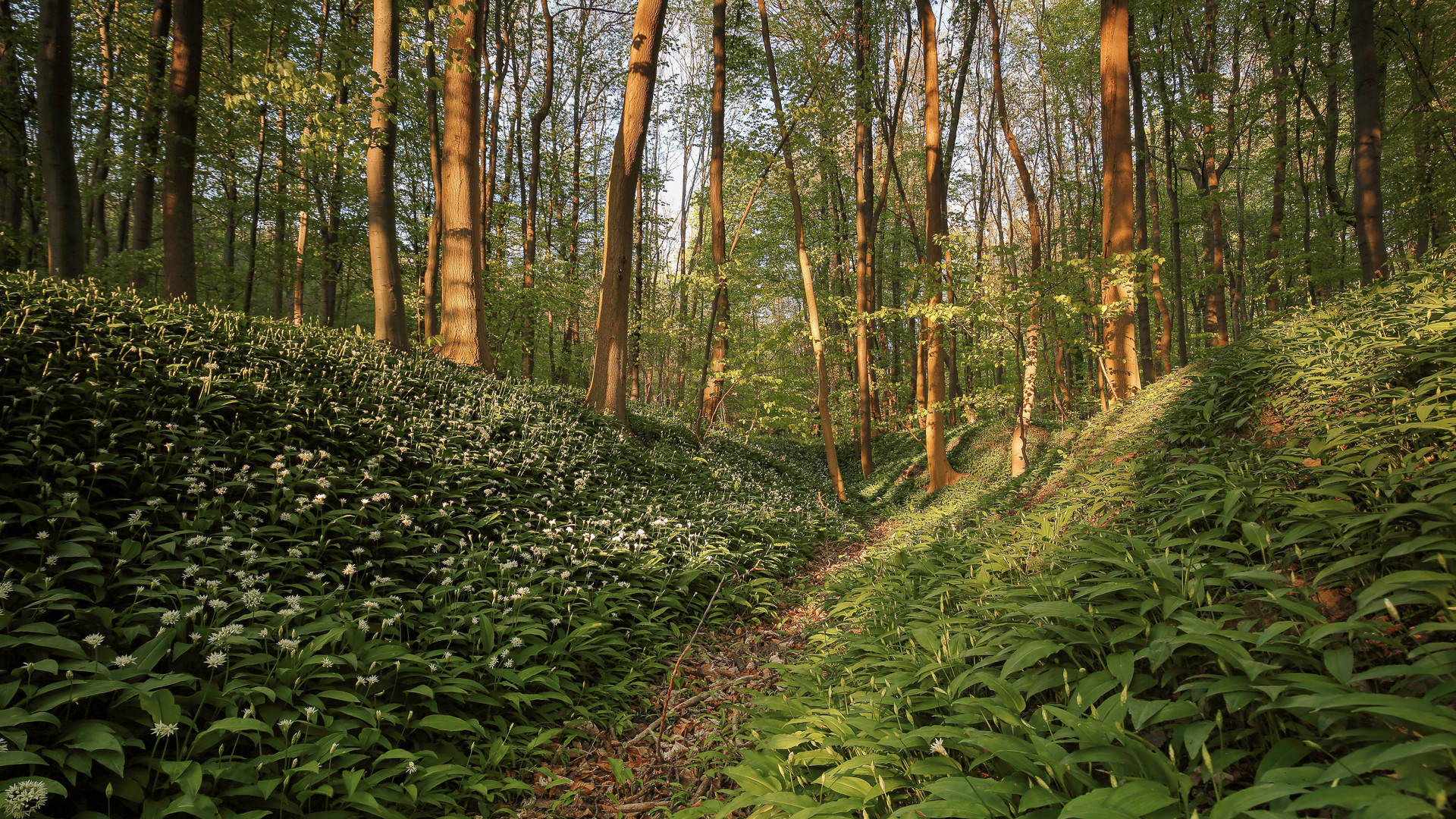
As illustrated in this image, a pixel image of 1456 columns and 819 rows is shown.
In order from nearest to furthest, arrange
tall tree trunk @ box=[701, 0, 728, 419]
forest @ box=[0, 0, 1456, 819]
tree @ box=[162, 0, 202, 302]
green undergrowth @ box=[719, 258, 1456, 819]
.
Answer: green undergrowth @ box=[719, 258, 1456, 819] < forest @ box=[0, 0, 1456, 819] < tree @ box=[162, 0, 202, 302] < tall tree trunk @ box=[701, 0, 728, 419]

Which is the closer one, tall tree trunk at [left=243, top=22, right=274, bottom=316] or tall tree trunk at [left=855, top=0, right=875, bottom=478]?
tall tree trunk at [left=855, top=0, right=875, bottom=478]

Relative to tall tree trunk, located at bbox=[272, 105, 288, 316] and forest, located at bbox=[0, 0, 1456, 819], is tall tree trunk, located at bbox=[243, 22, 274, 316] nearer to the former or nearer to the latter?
tall tree trunk, located at bbox=[272, 105, 288, 316]

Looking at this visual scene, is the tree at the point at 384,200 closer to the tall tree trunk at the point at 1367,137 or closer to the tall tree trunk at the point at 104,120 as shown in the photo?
the tall tree trunk at the point at 104,120

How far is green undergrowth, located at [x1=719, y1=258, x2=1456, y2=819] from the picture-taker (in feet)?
A: 4.77

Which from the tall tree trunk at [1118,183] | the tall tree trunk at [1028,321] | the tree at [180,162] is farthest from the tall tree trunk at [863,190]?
the tree at [180,162]

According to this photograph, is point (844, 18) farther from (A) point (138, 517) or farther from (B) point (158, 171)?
(A) point (138, 517)

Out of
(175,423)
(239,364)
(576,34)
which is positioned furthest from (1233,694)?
(576,34)

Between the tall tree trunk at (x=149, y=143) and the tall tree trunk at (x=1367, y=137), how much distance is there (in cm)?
1554

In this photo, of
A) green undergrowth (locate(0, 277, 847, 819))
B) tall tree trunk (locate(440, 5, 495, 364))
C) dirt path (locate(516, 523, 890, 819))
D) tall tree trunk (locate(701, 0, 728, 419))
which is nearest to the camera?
green undergrowth (locate(0, 277, 847, 819))

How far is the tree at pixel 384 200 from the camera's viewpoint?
7598 mm

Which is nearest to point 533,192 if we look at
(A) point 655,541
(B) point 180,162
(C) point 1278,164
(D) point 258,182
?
(D) point 258,182

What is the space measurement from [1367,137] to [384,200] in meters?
13.0

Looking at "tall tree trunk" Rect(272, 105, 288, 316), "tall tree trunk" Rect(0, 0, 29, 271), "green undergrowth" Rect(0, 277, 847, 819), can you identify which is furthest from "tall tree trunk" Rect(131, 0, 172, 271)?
"green undergrowth" Rect(0, 277, 847, 819)

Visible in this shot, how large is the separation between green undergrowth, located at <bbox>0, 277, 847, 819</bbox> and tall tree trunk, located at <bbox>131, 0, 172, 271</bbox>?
166 inches
